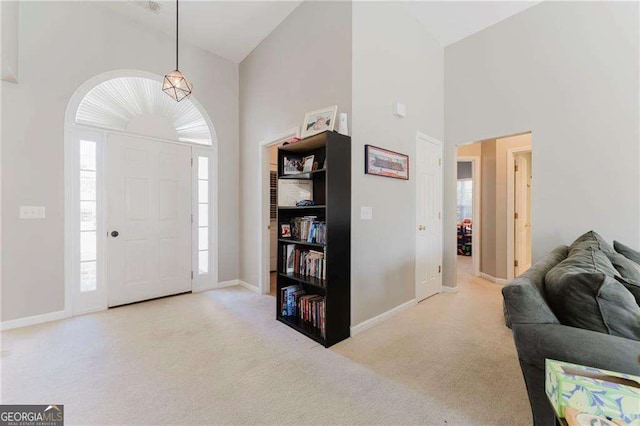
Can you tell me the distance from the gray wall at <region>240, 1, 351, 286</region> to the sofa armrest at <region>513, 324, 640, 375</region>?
81.8 inches

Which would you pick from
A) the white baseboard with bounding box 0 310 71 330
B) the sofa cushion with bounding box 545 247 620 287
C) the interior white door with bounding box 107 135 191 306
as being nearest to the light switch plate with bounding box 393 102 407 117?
the sofa cushion with bounding box 545 247 620 287

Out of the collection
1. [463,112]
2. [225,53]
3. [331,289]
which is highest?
[225,53]

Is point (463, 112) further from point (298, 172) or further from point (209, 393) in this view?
point (209, 393)

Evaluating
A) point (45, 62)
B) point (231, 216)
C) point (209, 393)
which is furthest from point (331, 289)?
point (45, 62)

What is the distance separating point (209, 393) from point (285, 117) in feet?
9.22

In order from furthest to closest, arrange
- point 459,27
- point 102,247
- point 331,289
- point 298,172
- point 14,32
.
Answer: point 459,27, point 102,247, point 298,172, point 14,32, point 331,289

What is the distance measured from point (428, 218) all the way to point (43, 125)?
445 cm

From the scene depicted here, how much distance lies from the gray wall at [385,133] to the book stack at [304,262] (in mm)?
300

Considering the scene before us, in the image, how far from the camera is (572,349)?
1029 millimetres

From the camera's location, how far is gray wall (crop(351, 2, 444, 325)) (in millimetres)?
2533

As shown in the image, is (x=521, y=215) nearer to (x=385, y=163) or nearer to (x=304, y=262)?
(x=385, y=163)

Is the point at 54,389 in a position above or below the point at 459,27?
below

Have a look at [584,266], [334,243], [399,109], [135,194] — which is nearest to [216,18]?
[135,194]

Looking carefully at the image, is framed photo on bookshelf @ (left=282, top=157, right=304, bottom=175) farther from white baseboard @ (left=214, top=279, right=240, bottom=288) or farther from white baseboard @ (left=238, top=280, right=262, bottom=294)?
white baseboard @ (left=214, top=279, right=240, bottom=288)
